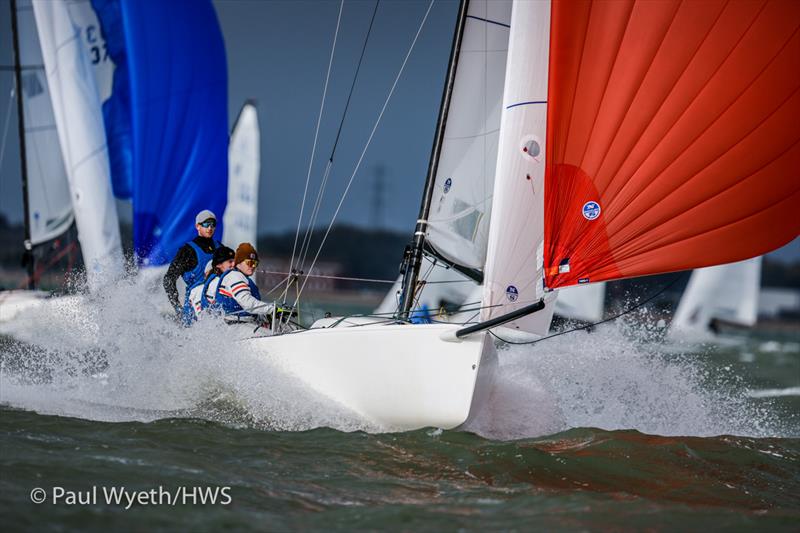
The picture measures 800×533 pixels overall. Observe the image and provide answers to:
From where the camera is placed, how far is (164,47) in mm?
10156

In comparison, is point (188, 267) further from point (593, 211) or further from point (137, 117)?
point (137, 117)

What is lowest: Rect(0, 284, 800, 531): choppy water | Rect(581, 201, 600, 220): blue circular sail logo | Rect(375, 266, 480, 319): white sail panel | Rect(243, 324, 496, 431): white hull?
Rect(375, 266, 480, 319): white sail panel

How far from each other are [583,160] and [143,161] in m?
6.38

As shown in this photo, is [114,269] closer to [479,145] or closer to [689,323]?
[479,145]

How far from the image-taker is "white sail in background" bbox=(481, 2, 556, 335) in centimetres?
492

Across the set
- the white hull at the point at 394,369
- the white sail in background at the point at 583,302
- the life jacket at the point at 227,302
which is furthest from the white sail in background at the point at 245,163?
the white hull at the point at 394,369

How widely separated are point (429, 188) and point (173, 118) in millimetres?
5113

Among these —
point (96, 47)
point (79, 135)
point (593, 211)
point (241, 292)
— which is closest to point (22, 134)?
point (79, 135)

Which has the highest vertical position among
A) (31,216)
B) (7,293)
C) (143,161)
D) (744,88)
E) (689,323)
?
(744,88)

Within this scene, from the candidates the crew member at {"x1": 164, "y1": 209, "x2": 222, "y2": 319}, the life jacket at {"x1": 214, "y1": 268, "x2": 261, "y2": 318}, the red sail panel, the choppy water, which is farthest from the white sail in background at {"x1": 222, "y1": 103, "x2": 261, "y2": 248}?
the red sail panel

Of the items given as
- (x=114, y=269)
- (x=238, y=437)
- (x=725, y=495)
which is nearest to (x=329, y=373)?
(x=238, y=437)

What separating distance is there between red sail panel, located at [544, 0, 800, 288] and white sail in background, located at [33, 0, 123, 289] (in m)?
6.59

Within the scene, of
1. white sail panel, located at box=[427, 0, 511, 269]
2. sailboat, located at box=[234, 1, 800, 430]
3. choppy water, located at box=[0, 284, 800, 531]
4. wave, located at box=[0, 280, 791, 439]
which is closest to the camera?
choppy water, located at box=[0, 284, 800, 531]

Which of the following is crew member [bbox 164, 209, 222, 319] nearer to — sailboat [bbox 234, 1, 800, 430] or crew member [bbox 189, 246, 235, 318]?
crew member [bbox 189, 246, 235, 318]
